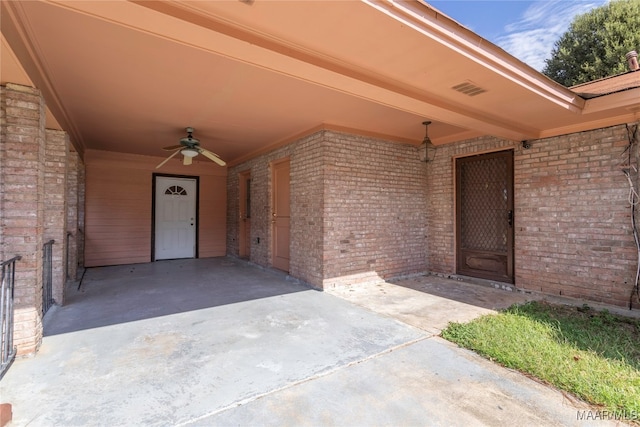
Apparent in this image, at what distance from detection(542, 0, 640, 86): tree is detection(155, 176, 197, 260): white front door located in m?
13.4

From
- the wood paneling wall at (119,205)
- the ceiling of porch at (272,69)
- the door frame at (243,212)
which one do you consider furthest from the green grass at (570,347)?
the wood paneling wall at (119,205)

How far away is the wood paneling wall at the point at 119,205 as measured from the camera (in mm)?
6973

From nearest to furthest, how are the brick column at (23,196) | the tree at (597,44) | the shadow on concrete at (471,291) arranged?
1. the brick column at (23,196)
2. the shadow on concrete at (471,291)
3. the tree at (597,44)

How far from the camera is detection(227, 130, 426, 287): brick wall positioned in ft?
16.0

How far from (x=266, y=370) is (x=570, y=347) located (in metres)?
2.65

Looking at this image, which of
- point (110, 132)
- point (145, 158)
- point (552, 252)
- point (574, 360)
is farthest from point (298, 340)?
point (145, 158)

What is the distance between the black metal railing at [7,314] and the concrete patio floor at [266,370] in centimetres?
10

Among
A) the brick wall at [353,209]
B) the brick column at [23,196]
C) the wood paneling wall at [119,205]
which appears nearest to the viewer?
the brick column at [23,196]

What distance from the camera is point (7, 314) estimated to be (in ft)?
Answer: 7.97

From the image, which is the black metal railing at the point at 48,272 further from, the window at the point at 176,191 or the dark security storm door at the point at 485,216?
the dark security storm door at the point at 485,216

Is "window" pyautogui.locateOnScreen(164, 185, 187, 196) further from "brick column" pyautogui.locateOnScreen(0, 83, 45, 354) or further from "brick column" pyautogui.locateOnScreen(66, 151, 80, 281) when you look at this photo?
"brick column" pyautogui.locateOnScreen(0, 83, 45, 354)

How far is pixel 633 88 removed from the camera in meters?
3.23

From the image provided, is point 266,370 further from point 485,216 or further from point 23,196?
point 485,216

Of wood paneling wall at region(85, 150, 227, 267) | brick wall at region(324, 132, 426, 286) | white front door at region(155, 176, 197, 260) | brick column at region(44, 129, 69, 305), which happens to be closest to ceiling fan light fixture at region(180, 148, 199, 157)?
brick column at region(44, 129, 69, 305)
